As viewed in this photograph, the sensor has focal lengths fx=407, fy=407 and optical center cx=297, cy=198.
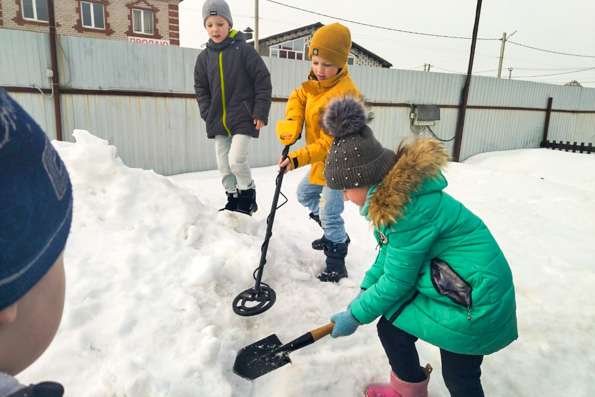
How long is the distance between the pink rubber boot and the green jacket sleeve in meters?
0.39

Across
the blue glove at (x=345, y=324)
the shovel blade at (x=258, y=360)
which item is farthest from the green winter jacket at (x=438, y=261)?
the shovel blade at (x=258, y=360)

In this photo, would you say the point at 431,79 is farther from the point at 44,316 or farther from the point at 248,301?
the point at 44,316

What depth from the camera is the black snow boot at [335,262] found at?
3043 mm

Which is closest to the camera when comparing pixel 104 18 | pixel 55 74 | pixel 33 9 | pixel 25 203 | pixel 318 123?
pixel 25 203

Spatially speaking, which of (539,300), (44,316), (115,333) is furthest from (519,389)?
(44,316)

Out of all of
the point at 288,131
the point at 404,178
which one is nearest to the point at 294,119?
the point at 288,131

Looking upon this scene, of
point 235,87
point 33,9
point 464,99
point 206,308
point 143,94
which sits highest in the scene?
point 33,9

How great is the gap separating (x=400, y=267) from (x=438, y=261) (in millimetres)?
156

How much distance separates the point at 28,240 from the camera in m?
0.49

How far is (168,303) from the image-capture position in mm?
2234

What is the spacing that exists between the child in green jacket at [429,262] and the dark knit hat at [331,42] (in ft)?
4.38

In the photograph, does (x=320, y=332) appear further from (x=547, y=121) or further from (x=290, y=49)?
(x=290, y=49)

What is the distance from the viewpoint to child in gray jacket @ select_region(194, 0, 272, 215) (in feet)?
12.8

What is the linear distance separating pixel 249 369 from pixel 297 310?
0.72 metres
